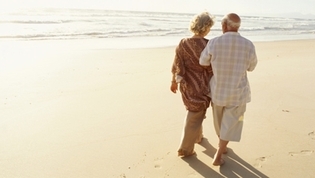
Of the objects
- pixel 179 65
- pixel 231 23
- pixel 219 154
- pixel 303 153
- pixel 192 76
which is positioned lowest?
pixel 303 153

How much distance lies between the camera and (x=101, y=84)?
5.77 m

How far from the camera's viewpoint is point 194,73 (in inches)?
122

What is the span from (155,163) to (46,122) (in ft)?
5.39

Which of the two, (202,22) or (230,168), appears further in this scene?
(230,168)

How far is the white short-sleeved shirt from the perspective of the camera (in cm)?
282

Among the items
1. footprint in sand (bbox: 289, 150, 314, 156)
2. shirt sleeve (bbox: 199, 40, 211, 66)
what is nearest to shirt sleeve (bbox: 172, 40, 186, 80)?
shirt sleeve (bbox: 199, 40, 211, 66)

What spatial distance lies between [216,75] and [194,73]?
248mm

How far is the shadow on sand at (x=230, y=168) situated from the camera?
3006mm

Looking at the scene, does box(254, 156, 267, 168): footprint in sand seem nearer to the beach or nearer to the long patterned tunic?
the beach

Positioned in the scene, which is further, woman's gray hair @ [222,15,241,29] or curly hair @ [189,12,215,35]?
curly hair @ [189,12,215,35]

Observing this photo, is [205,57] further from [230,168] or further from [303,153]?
[303,153]

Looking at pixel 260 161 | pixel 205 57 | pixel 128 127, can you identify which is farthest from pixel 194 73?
pixel 128 127

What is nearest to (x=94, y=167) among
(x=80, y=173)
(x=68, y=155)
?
(x=80, y=173)

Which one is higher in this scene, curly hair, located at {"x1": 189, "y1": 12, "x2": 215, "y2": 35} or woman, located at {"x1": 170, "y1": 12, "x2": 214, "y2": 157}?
curly hair, located at {"x1": 189, "y1": 12, "x2": 215, "y2": 35}
